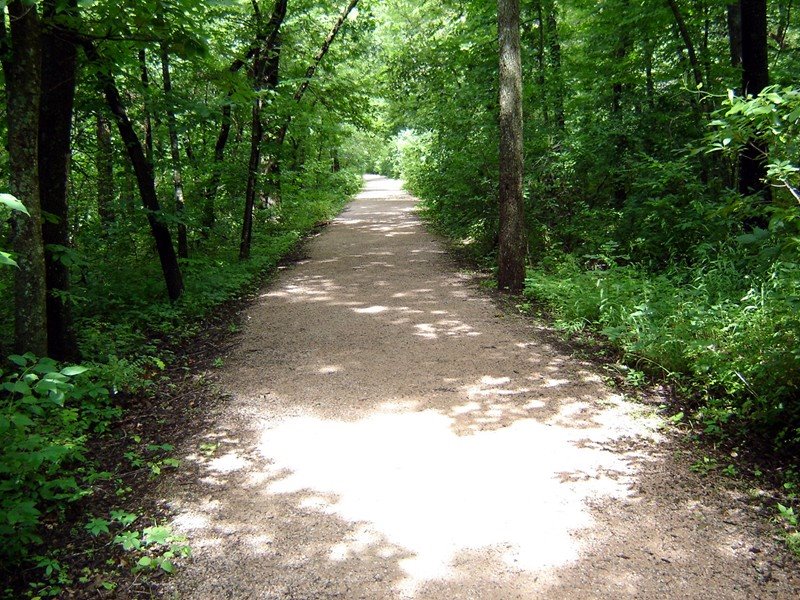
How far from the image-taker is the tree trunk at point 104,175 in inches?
320

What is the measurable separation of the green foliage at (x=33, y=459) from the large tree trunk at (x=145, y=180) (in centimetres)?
409

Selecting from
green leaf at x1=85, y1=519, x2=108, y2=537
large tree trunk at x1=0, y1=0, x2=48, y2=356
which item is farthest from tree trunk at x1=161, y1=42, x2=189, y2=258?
green leaf at x1=85, y1=519, x2=108, y2=537

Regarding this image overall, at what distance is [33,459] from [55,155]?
3.14 m

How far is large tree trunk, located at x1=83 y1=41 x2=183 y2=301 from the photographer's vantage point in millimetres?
6812

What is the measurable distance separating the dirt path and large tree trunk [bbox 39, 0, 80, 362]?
1.69 meters

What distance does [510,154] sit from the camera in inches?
326

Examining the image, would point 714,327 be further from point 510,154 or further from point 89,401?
point 89,401

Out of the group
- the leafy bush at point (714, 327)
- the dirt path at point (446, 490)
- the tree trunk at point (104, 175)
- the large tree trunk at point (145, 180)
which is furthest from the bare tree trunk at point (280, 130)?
the leafy bush at point (714, 327)

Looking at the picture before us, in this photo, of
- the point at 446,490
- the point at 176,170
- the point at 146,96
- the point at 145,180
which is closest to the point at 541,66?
the point at 176,170

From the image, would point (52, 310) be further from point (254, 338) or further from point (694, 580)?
point (694, 580)

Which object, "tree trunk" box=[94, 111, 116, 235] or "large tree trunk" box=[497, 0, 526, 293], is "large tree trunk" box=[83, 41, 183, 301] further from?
"large tree trunk" box=[497, 0, 526, 293]

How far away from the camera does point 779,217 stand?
3.73 meters

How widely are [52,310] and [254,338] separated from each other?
2261 mm

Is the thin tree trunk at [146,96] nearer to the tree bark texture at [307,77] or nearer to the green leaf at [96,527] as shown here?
the tree bark texture at [307,77]
